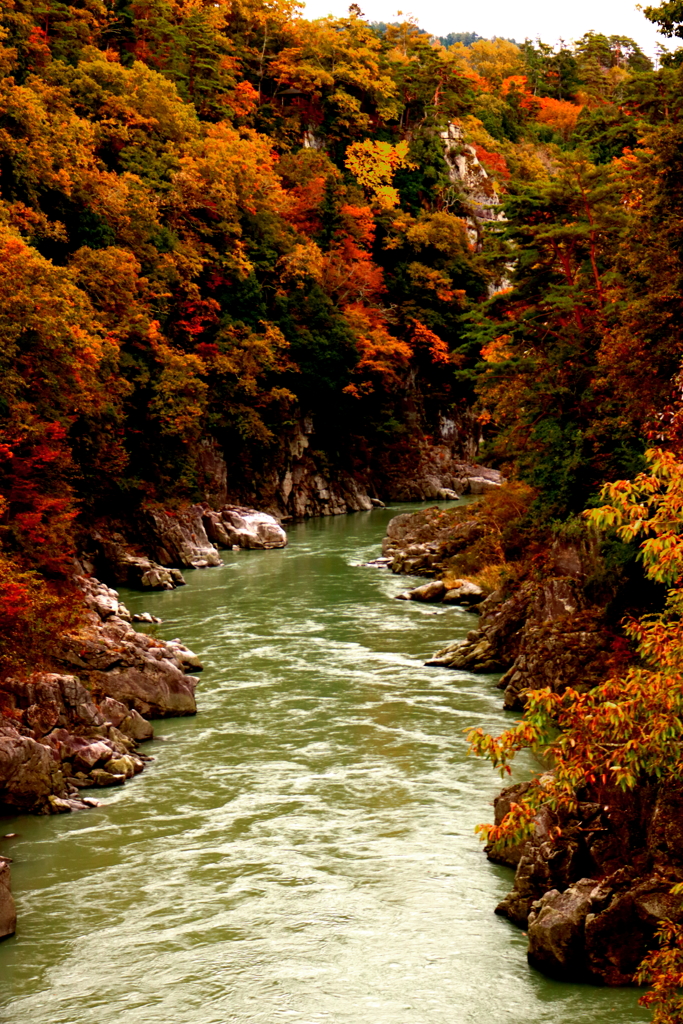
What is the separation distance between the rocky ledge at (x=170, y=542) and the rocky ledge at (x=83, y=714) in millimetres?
12689

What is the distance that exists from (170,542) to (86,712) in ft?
71.8

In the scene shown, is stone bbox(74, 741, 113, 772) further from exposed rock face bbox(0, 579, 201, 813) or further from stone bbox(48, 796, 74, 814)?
stone bbox(48, 796, 74, 814)

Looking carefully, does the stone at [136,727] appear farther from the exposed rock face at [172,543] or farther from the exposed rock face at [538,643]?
the exposed rock face at [172,543]

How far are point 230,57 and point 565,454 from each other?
44670 mm

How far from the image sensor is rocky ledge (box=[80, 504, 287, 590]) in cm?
3553

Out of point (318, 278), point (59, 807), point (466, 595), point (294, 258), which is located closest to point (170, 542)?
point (466, 595)

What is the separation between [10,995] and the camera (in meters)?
11.2

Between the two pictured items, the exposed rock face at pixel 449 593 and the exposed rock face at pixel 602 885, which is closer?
the exposed rock face at pixel 602 885

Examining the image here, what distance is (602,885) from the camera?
11430 mm

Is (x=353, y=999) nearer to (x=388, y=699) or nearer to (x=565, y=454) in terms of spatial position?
(x=388, y=699)

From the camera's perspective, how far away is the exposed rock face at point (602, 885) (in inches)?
428

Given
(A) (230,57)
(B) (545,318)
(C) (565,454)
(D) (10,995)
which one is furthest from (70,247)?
(D) (10,995)

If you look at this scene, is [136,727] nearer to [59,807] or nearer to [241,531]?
[59,807]

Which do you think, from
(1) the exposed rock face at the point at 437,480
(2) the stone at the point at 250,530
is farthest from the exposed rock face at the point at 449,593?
(1) the exposed rock face at the point at 437,480
